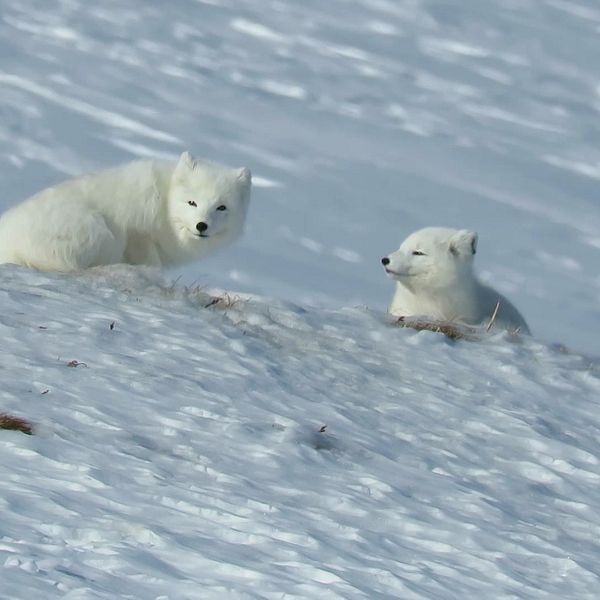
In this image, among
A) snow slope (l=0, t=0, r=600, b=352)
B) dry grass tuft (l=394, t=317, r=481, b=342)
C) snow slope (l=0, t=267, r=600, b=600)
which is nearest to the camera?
snow slope (l=0, t=267, r=600, b=600)

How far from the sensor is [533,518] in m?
8.09

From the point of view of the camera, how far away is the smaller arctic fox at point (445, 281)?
12.9m

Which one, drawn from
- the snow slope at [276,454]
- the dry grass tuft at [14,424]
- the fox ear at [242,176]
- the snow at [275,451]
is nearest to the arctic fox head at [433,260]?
the fox ear at [242,176]

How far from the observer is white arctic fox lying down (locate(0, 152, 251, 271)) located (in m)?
11.3

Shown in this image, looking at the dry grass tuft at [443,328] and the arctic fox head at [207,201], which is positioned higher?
the arctic fox head at [207,201]

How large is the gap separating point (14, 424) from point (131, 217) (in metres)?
4.08

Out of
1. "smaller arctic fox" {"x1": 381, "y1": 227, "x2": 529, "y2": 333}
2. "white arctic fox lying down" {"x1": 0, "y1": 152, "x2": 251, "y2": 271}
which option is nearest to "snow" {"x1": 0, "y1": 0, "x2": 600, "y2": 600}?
"white arctic fox lying down" {"x1": 0, "y1": 152, "x2": 251, "y2": 271}

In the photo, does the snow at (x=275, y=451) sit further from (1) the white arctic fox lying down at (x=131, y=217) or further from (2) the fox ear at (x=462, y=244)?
(2) the fox ear at (x=462, y=244)

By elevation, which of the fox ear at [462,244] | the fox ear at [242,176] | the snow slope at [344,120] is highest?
the fox ear at [242,176]

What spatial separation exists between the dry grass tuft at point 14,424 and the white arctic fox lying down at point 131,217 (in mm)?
3687

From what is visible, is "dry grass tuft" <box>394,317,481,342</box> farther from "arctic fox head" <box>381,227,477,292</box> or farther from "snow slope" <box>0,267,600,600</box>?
"arctic fox head" <box>381,227,477,292</box>

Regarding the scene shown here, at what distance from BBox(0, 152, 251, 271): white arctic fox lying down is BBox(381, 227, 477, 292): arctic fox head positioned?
1361 mm

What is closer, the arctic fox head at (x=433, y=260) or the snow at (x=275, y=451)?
the snow at (x=275, y=451)

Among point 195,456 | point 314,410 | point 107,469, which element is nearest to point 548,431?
point 314,410
